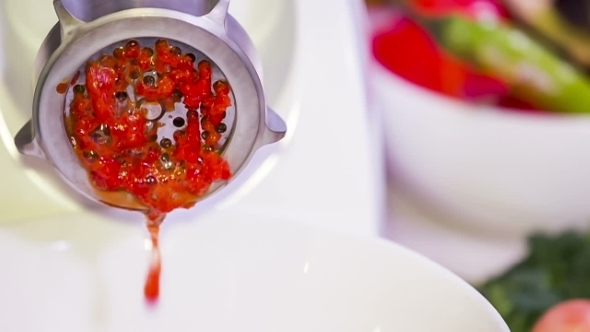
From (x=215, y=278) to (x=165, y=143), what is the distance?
77 millimetres

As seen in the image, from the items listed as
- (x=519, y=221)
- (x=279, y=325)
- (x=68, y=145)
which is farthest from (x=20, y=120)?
(x=519, y=221)

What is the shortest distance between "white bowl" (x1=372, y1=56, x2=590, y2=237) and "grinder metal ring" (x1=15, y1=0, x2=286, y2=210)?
0.26m

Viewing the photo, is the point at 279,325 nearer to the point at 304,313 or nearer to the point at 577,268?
the point at 304,313

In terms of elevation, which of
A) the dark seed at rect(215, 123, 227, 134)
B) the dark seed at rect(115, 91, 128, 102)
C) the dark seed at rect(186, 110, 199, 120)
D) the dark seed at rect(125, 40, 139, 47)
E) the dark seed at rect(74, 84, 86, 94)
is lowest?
the dark seed at rect(215, 123, 227, 134)

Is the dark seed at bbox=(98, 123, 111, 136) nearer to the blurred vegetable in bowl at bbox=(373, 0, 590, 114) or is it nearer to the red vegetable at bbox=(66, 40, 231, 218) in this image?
the red vegetable at bbox=(66, 40, 231, 218)

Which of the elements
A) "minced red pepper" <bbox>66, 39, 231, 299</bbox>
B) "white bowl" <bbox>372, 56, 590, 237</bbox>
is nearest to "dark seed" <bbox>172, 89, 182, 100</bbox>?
"minced red pepper" <bbox>66, 39, 231, 299</bbox>

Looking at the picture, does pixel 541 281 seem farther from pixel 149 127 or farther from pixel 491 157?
pixel 149 127

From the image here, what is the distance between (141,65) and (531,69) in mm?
419

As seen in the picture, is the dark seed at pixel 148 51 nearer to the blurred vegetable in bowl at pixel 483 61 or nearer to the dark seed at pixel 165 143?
the dark seed at pixel 165 143

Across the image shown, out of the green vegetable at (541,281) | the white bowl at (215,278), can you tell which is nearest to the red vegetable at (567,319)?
the green vegetable at (541,281)

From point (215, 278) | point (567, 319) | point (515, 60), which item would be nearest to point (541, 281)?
point (567, 319)

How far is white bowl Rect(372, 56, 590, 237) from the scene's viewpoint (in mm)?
551

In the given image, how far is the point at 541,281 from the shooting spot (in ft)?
1.76

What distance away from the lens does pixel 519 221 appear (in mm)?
603
